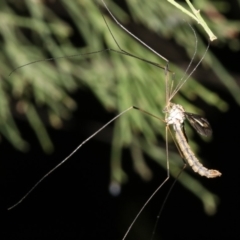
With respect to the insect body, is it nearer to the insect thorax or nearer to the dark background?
the insect thorax

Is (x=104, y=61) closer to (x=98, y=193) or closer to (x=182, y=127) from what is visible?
(x=182, y=127)

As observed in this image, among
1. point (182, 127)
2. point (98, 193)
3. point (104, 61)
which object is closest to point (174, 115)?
point (182, 127)

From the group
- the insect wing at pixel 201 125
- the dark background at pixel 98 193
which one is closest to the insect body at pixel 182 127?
the insect wing at pixel 201 125

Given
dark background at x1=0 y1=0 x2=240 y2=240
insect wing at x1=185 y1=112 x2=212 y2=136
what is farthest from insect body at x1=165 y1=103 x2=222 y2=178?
dark background at x1=0 y1=0 x2=240 y2=240

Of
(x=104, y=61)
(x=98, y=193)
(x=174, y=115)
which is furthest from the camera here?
(x=98, y=193)

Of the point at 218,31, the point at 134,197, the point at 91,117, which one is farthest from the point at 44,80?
the point at 134,197

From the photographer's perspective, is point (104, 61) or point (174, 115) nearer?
point (174, 115)

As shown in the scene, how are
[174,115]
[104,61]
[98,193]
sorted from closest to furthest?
1. [174,115]
2. [104,61]
3. [98,193]
